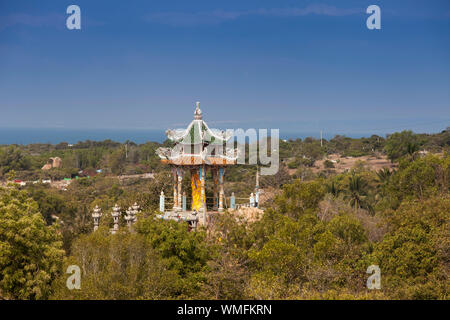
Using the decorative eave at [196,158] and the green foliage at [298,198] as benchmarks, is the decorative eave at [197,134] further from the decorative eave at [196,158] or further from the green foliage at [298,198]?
the green foliage at [298,198]

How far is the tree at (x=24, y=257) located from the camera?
44.4 ft

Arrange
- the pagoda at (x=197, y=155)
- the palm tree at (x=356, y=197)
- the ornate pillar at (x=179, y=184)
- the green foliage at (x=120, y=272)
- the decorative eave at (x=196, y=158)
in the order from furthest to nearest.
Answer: the palm tree at (x=356, y=197) → the ornate pillar at (x=179, y=184) → the pagoda at (x=197, y=155) → the decorative eave at (x=196, y=158) → the green foliage at (x=120, y=272)

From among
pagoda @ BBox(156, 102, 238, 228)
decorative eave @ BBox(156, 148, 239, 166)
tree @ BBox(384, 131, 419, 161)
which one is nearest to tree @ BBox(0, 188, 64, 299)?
pagoda @ BBox(156, 102, 238, 228)

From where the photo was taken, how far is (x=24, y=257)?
1394 cm

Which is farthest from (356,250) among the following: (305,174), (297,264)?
(305,174)

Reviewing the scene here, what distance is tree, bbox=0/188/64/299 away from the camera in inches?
532

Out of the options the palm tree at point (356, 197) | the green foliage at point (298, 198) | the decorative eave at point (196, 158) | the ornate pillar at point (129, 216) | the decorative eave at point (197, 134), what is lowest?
the palm tree at point (356, 197)

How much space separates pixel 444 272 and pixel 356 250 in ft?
10.7

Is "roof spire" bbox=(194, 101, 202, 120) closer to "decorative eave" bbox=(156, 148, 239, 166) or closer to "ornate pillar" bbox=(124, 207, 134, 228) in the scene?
"decorative eave" bbox=(156, 148, 239, 166)

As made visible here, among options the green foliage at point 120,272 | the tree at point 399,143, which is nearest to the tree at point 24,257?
the green foliage at point 120,272

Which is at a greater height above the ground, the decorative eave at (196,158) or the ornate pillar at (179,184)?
the decorative eave at (196,158)
